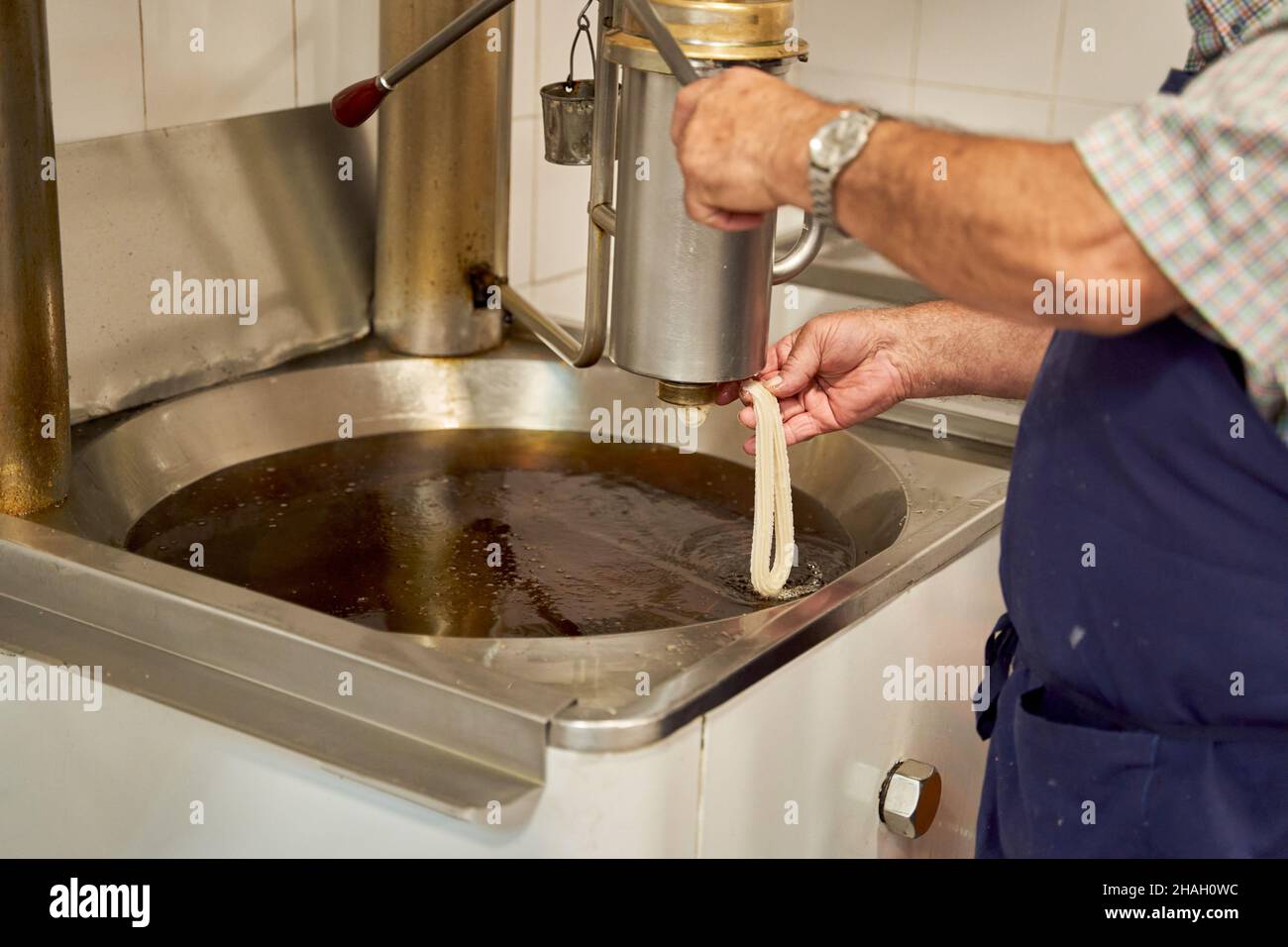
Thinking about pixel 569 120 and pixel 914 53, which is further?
pixel 914 53

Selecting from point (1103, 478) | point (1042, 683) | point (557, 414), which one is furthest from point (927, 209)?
point (557, 414)

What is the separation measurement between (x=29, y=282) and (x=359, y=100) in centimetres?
28

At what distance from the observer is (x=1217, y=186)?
29.5 inches

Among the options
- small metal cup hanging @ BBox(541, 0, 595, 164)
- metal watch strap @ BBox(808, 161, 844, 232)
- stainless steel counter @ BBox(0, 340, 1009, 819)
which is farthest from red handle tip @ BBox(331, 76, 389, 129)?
metal watch strap @ BBox(808, 161, 844, 232)

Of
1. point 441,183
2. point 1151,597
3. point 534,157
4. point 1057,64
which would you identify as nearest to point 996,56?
point 1057,64

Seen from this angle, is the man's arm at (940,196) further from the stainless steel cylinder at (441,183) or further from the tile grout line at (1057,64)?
the tile grout line at (1057,64)

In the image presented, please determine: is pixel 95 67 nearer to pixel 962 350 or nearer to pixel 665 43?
pixel 665 43

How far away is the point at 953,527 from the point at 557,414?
0.50m

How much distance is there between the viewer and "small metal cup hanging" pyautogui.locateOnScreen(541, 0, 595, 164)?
123cm

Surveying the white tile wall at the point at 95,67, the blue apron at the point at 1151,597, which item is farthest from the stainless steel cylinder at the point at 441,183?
the blue apron at the point at 1151,597

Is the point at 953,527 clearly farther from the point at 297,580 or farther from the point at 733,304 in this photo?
the point at 297,580

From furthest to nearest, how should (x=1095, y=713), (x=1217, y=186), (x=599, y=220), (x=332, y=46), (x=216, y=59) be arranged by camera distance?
1. (x=332, y=46)
2. (x=216, y=59)
3. (x=599, y=220)
4. (x=1095, y=713)
5. (x=1217, y=186)

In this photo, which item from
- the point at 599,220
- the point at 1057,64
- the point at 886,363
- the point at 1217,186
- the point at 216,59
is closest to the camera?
the point at 1217,186
